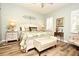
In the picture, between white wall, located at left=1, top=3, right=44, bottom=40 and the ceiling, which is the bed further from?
the ceiling

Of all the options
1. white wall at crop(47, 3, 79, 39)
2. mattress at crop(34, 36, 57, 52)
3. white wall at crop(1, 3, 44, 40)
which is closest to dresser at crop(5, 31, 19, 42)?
white wall at crop(1, 3, 44, 40)

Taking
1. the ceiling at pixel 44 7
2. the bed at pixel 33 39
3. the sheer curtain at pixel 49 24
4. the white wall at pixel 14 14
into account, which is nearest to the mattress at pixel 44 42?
the bed at pixel 33 39

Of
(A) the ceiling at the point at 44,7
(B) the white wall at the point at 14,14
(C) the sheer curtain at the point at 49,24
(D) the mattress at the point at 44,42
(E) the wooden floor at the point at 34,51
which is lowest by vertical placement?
(E) the wooden floor at the point at 34,51

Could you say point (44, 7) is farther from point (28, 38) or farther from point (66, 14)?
point (28, 38)

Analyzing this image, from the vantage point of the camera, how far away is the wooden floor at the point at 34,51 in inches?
55.8

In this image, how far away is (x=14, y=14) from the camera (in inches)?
55.8

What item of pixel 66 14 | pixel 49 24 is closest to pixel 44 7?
pixel 49 24

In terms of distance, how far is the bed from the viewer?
1.47 meters

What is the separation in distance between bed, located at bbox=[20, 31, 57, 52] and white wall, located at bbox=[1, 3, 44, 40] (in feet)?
0.88

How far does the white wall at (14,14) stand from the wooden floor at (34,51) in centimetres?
26

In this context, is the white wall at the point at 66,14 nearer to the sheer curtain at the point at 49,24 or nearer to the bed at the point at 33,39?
the sheer curtain at the point at 49,24

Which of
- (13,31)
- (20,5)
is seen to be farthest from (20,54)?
(20,5)

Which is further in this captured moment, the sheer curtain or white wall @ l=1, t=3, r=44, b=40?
the sheer curtain

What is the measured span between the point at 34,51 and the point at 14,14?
0.93 meters
